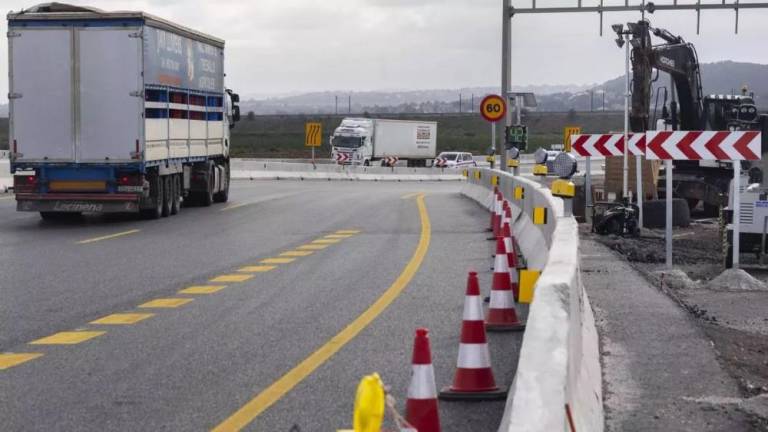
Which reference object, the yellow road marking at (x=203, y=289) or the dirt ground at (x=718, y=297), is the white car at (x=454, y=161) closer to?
the dirt ground at (x=718, y=297)

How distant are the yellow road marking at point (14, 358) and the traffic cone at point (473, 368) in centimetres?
337

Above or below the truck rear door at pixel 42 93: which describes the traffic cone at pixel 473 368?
below

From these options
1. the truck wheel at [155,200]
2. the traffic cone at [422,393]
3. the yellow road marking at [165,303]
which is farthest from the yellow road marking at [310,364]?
the truck wheel at [155,200]

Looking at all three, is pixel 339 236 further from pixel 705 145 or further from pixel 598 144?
pixel 705 145

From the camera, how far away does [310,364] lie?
33.2 feet

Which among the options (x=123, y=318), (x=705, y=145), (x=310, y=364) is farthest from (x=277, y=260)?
(x=310, y=364)

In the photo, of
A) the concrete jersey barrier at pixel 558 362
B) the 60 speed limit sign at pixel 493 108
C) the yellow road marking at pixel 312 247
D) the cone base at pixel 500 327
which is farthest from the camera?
the 60 speed limit sign at pixel 493 108

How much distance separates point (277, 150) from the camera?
129250 mm

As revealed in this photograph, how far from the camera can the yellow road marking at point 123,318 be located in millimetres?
12359

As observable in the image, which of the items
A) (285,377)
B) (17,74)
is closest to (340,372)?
(285,377)

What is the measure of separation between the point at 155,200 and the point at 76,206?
183 centimetres

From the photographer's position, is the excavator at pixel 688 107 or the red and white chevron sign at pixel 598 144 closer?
the red and white chevron sign at pixel 598 144

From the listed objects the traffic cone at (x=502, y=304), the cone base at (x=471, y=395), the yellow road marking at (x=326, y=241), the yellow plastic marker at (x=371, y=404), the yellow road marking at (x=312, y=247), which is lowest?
the yellow road marking at (x=326, y=241)

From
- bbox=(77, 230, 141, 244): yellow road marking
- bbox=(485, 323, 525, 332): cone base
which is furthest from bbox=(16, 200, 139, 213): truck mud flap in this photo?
bbox=(485, 323, 525, 332): cone base
